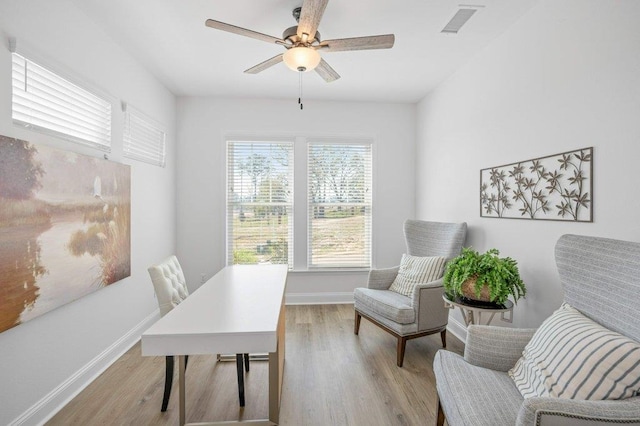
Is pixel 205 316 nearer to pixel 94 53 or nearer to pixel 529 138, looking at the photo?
pixel 94 53

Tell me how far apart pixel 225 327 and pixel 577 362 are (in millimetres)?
1452

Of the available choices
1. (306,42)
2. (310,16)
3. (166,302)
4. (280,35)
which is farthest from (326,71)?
(166,302)

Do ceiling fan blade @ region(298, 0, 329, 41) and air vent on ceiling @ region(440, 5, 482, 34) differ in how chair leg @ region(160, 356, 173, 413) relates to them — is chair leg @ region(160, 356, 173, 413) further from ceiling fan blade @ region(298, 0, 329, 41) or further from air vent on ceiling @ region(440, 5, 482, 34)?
air vent on ceiling @ region(440, 5, 482, 34)

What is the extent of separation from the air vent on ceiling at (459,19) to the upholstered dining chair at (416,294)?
1.67 m

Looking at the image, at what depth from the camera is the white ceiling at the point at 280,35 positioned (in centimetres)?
224

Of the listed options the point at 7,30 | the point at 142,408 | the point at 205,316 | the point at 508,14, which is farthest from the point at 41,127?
the point at 508,14

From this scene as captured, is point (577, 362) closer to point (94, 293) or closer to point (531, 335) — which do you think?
point (531, 335)

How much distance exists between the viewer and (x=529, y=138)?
2295mm

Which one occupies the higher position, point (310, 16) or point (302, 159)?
point (310, 16)

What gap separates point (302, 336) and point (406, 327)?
1.10 m

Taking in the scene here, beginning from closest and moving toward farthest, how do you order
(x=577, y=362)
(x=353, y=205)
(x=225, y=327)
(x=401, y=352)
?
(x=577, y=362) < (x=225, y=327) < (x=401, y=352) < (x=353, y=205)

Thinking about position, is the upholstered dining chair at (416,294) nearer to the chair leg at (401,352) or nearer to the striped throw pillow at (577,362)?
the chair leg at (401,352)

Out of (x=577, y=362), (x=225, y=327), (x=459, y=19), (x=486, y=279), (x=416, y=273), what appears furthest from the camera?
(x=416, y=273)

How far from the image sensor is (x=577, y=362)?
1240mm
